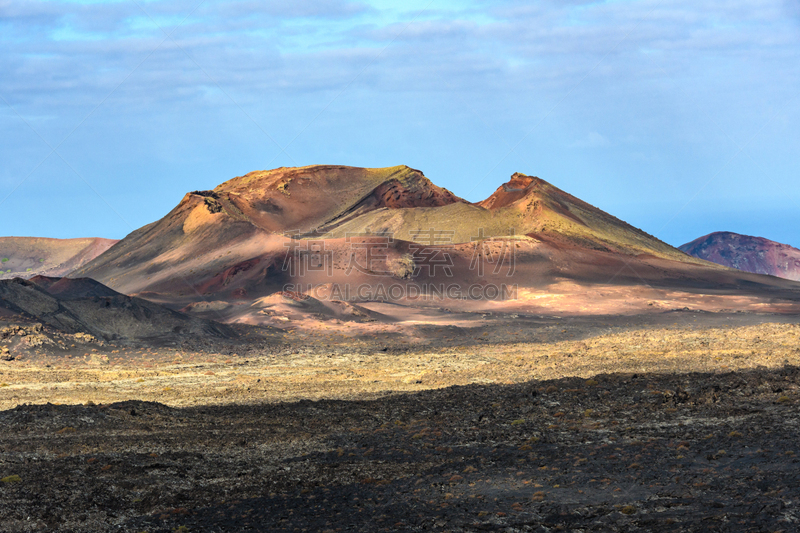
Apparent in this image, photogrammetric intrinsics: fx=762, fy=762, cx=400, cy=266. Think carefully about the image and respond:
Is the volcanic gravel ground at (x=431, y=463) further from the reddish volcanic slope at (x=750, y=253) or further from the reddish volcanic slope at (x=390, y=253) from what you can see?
the reddish volcanic slope at (x=750, y=253)

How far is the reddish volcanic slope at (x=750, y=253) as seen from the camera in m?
111

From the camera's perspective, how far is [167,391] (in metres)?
20.1

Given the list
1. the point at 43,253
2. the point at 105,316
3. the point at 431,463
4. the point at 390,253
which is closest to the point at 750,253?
the point at 390,253

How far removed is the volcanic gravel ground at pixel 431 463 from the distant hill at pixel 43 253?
106 metres

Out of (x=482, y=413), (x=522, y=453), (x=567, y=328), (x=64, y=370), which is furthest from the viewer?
(x=567, y=328)

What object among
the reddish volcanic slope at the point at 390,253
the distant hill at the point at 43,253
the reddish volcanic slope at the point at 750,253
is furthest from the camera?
the distant hill at the point at 43,253

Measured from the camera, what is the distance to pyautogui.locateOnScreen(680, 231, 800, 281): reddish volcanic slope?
4387 inches

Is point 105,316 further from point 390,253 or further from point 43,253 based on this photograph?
point 43,253

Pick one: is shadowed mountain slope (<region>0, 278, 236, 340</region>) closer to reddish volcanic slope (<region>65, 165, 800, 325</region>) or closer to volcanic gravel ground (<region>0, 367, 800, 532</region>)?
reddish volcanic slope (<region>65, 165, 800, 325</region>)

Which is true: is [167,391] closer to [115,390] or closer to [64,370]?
[115,390]

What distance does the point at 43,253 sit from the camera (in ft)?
387

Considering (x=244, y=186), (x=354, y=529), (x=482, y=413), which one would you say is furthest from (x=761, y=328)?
(x=244, y=186)

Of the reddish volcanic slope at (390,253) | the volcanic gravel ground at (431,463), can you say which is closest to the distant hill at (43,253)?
the reddish volcanic slope at (390,253)

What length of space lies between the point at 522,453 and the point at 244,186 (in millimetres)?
83567
